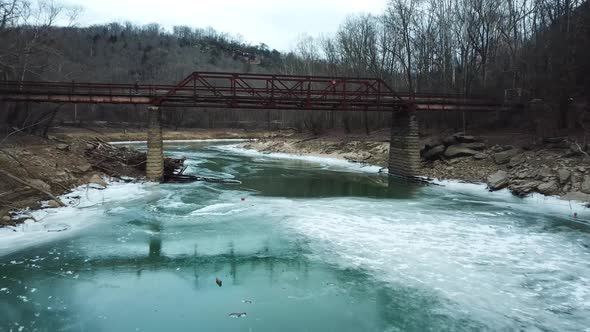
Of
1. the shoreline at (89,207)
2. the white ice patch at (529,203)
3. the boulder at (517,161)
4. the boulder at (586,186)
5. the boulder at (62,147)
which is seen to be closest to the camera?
the shoreline at (89,207)

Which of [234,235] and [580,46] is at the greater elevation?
[580,46]

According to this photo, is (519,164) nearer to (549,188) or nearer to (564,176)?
(564,176)

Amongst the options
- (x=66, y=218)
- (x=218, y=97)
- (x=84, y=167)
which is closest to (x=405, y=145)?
(x=218, y=97)

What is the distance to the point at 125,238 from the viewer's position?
1390 cm

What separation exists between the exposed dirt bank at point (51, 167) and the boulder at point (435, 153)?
70.9 ft

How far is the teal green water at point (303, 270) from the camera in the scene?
835 cm

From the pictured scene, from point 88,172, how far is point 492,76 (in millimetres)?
34710

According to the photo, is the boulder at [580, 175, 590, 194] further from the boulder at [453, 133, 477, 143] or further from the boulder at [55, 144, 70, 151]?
the boulder at [55, 144, 70, 151]

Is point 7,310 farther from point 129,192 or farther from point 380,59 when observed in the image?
point 380,59

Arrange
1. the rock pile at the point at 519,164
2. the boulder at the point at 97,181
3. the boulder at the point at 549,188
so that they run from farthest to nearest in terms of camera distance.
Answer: the boulder at the point at 97,181
the rock pile at the point at 519,164
the boulder at the point at 549,188

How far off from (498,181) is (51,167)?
80.3ft

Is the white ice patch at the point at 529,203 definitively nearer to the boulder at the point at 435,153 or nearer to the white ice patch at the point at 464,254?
the white ice patch at the point at 464,254

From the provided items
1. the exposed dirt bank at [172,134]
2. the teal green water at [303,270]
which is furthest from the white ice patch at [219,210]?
the exposed dirt bank at [172,134]

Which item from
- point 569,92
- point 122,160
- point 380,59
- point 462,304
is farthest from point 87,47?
point 462,304
